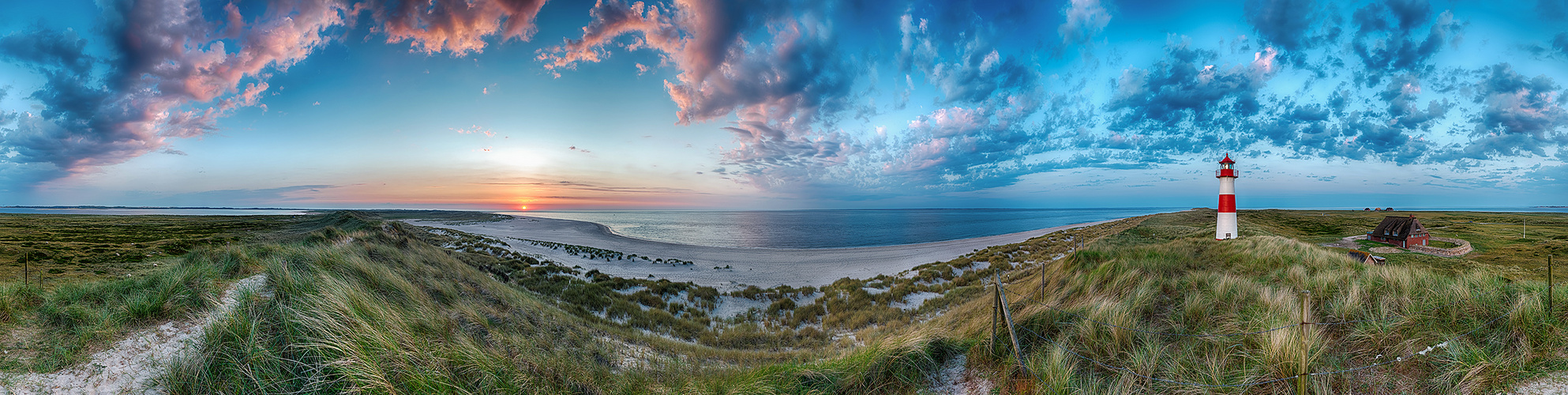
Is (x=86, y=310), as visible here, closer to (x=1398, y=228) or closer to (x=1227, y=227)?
(x=1227, y=227)

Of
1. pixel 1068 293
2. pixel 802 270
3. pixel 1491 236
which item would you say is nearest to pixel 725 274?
pixel 802 270

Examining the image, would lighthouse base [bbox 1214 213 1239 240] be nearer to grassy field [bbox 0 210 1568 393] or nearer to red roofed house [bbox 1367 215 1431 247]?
red roofed house [bbox 1367 215 1431 247]

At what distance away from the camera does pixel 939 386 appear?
4.57m

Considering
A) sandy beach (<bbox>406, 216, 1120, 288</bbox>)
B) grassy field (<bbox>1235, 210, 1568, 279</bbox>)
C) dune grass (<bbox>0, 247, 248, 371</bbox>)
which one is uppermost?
dune grass (<bbox>0, 247, 248, 371</bbox>)

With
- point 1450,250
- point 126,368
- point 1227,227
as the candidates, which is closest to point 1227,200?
point 1227,227

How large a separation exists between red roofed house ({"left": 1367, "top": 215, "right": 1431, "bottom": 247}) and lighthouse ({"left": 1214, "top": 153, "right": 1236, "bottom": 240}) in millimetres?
7535

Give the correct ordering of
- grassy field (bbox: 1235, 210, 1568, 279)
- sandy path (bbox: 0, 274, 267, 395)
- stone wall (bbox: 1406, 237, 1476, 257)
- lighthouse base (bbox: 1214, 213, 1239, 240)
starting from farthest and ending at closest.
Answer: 1. lighthouse base (bbox: 1214, 213, 1239, 240)
2. stone wall (bbox: 1406, 237, 1476, 257)
3. grassy field (bbox: 1235, 210, 1568, 279)
4. sandy path (bbox: 0, 274, 267, 395)

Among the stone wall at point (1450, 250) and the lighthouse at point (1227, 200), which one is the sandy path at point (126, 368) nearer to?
the lighthouse at point (1227, 200)

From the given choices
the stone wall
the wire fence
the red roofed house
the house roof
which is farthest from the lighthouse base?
the wire fence

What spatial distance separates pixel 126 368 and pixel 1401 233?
3280 cm

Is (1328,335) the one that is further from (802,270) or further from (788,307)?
(802,270)

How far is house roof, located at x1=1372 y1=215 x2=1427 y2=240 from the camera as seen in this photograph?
1734cm

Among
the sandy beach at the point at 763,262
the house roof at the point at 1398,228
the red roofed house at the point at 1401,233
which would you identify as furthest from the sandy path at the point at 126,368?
the house roof at the point at 1398,228

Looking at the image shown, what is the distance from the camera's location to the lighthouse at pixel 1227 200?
16078mm
